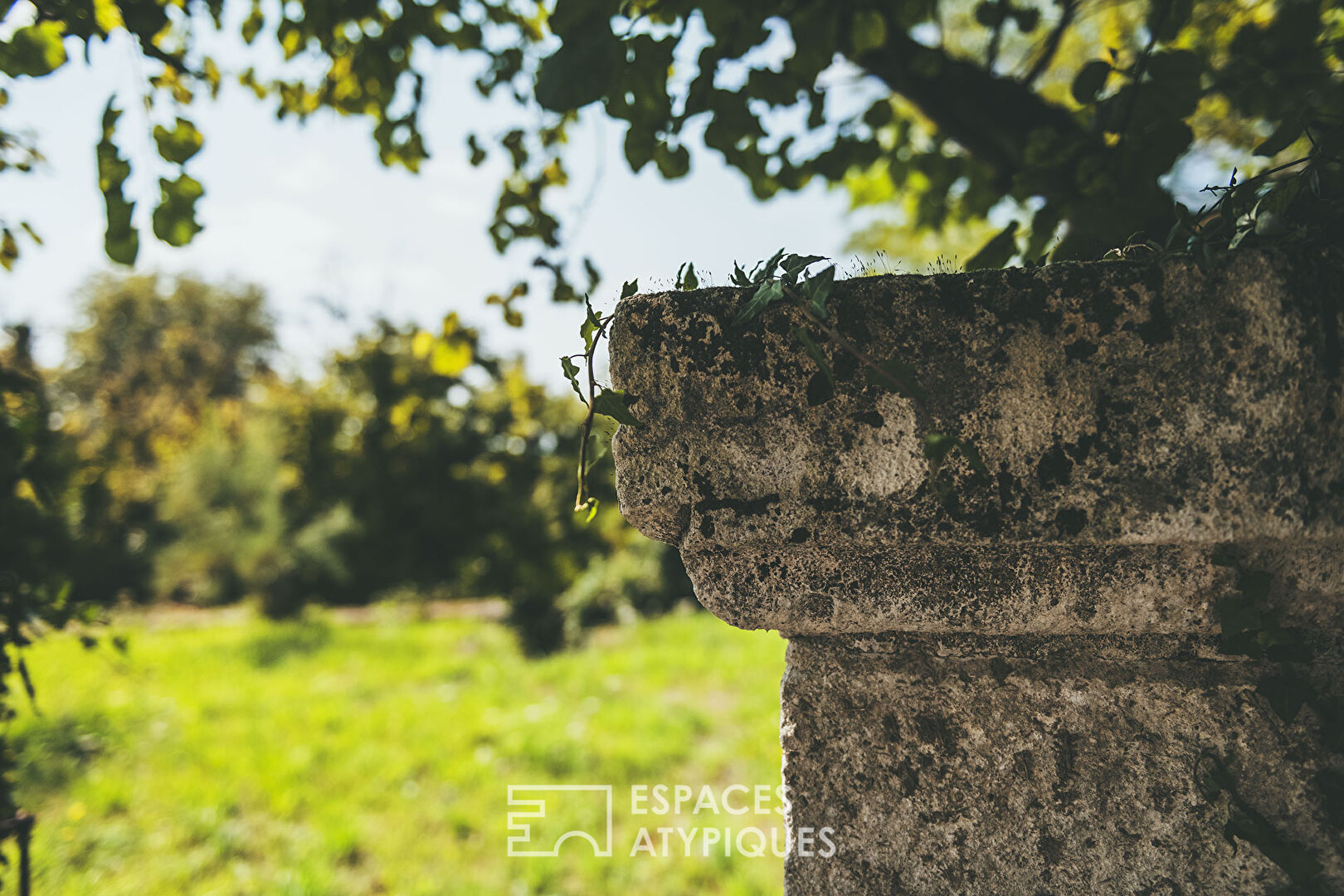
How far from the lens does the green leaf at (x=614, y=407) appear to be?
2.65 feet

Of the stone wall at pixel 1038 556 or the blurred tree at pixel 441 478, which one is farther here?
the blurred tree at pixel 441 478

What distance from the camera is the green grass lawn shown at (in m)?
2.87

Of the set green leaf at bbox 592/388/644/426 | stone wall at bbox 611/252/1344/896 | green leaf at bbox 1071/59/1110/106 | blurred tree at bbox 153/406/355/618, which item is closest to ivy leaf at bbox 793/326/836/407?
stone wall at bbox 611/252/1344/896

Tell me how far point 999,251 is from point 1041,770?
1.01 meters

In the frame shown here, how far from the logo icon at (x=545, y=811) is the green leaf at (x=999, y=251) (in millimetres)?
2497

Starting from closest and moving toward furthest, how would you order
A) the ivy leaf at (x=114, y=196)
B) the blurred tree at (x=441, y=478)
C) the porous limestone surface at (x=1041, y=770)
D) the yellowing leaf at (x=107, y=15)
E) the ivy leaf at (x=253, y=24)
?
the porous limestone surface at (x=1041, y=770) → the ivy leaf at (x=114, y=196) → the yellowing leaf at (x=107, y=15) → the ivy leaf at (x=253, y=24) → the blurred tree at (x=441, y=478)

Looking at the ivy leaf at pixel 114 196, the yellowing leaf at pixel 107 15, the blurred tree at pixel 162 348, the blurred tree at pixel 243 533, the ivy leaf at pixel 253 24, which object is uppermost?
the blurred tree at pixel 162 348

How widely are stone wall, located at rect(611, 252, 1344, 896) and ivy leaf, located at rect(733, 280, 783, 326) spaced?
0.6 inches

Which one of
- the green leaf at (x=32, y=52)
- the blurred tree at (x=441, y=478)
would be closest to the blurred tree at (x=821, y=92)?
the green leaf at (x=32, y=52)

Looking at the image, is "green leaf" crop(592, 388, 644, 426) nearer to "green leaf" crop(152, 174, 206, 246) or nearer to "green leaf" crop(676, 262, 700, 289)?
"green leaf" crop(676, 262, 700, 289)

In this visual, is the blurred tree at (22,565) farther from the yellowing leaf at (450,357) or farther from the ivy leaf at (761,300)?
the ivy leaf at (761,300)

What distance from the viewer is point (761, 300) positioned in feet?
2.59

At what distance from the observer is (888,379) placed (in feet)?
2.45

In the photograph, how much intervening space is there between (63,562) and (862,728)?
436 inches
